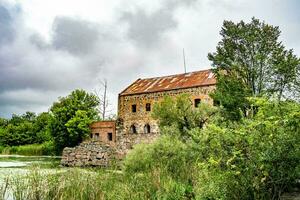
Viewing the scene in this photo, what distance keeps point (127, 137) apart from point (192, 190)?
2938cm

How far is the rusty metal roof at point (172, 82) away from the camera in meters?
38.5

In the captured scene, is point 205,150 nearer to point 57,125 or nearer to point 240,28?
point 240,28

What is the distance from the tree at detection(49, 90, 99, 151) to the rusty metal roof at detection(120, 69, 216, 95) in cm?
582

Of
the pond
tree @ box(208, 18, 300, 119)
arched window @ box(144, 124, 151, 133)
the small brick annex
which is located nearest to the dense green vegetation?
the small brick annex

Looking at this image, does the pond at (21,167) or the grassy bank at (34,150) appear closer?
the pond at (21,167)

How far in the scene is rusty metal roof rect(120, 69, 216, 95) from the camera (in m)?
38.5

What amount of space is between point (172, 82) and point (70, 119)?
12.8 m

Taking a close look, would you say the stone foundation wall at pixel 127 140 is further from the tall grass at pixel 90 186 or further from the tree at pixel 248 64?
the tall grass at pixel 90 186

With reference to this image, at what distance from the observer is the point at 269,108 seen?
1095 cm

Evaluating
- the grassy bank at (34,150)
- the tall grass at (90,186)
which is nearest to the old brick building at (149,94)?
the grassy bank at (34,150)

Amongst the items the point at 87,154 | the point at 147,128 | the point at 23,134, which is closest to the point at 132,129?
the point at 147,128

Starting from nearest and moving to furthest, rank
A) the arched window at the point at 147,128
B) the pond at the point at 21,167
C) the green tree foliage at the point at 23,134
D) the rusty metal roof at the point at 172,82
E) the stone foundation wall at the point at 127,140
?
the pond at the point at 21,167, the rusty metal roof at the point at 172,82, the stone foundation wall at the point at 127,140, the arched window at the point at 147,128, the green tree foliage at the point at 23,134

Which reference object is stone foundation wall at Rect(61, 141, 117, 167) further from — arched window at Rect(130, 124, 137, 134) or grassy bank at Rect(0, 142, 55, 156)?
grassy bank at Rect(0, 142, 55, 156)

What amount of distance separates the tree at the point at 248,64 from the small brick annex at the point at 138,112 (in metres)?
13.2
